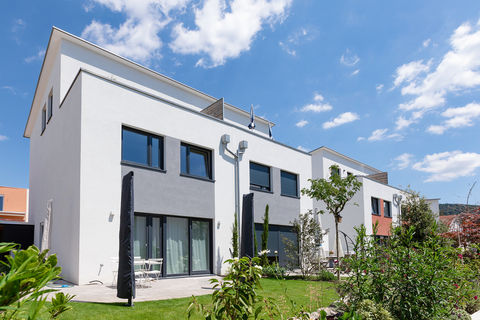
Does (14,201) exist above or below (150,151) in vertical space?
below

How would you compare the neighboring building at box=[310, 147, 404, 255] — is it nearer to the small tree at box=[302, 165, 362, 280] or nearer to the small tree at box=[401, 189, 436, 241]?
the small tree at box=[401, 189, 436, 241]

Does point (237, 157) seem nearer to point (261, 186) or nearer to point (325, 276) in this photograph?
point (261, 186)

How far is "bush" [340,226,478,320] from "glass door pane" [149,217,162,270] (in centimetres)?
798

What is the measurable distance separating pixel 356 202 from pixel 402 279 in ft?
70.0

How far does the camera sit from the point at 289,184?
1828cm

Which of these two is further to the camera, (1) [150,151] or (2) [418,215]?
(2) [418,215]

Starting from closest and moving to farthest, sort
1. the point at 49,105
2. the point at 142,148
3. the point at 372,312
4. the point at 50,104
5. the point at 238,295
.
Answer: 1. the point at 238,295
2. the point at 372,312
3. the point at 142,148
4. the point at 50,104
5. the point at 49,105

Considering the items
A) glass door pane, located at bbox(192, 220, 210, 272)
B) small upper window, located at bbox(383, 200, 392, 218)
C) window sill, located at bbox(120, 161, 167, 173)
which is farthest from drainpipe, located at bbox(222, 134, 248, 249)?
small upper window, located at bbox(383, 200, 392, 218)

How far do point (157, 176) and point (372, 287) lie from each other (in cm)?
857

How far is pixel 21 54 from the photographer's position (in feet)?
51.4

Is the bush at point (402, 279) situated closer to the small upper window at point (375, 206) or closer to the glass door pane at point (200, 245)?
the glass door pane at point (200, 245)

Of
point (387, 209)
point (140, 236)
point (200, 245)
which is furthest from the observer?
point (387, 209)

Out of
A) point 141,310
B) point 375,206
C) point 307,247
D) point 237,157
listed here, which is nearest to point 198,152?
point 237,157

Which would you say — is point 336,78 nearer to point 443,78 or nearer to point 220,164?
Answer: point 443,78
